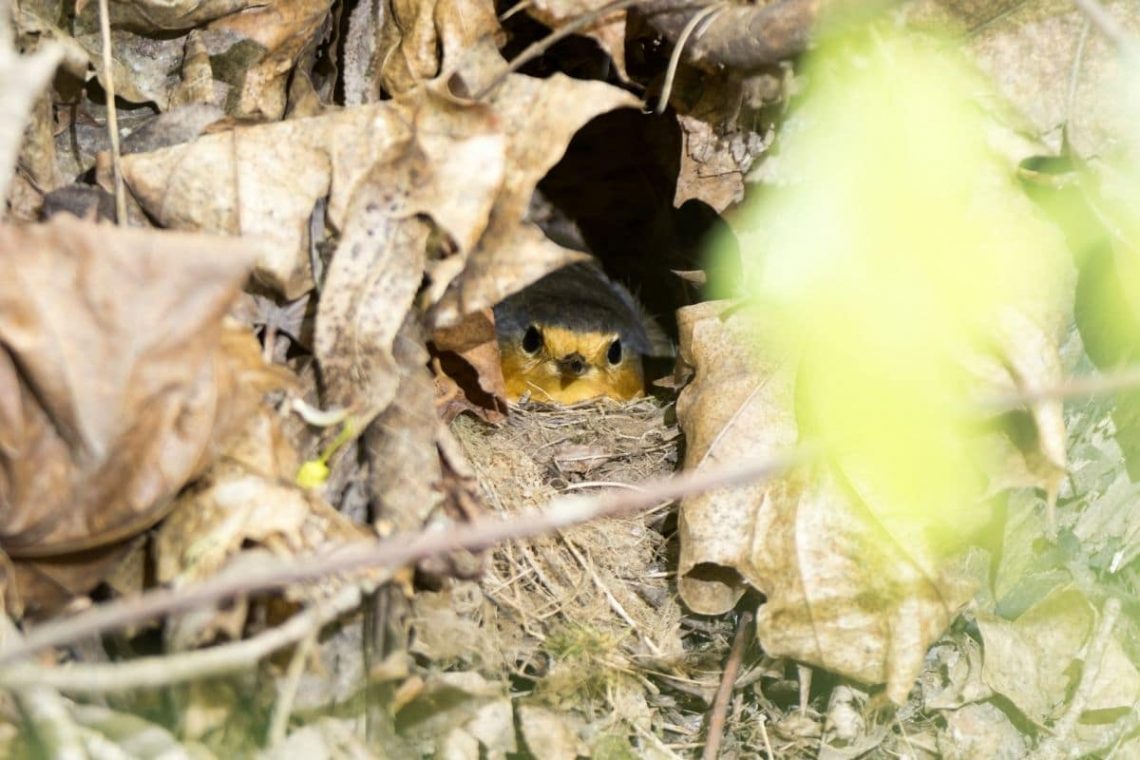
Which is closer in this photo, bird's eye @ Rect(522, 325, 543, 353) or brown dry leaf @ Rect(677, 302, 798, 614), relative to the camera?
brown dry leaf @ Rect(677, 302, 798, 614)

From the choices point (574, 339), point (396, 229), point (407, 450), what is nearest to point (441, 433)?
point (407, 450)

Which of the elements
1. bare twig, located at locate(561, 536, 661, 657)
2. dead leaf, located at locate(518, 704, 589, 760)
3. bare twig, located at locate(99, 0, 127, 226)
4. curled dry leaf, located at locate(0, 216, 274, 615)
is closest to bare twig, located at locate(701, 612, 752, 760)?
bare twig, located at locate(561, 536, 661, 657)

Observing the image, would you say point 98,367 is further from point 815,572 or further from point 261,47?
point 815,572

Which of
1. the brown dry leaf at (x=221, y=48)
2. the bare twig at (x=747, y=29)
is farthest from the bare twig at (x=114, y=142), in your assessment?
the bare twig at (x=747, y=29)

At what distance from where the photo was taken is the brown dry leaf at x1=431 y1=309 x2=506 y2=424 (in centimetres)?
260

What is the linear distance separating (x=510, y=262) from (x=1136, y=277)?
1377 mm

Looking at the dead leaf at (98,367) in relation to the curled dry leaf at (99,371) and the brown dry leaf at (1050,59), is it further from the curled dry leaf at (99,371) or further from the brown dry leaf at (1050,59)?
the brown dry leaf at (1050,59)

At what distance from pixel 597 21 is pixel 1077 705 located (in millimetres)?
2064

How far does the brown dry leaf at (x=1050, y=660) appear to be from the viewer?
7.91ft

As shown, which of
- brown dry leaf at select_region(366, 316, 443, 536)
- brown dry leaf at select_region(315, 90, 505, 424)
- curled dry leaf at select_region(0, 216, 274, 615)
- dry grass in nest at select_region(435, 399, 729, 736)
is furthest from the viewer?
dry grass in nest at select_region(435, 399, 729, 736)

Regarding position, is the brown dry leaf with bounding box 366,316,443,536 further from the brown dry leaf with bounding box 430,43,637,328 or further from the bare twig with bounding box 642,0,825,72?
the bare twig with bounding box 642,0,825,72

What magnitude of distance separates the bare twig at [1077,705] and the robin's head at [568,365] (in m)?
2.30

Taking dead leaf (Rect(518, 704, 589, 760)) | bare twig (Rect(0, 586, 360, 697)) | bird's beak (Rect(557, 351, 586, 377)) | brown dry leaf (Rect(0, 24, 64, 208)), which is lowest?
bird's beak (Rect(557, 351, 586, 377))

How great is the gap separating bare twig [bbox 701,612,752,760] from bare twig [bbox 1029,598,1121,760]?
0.77 m
